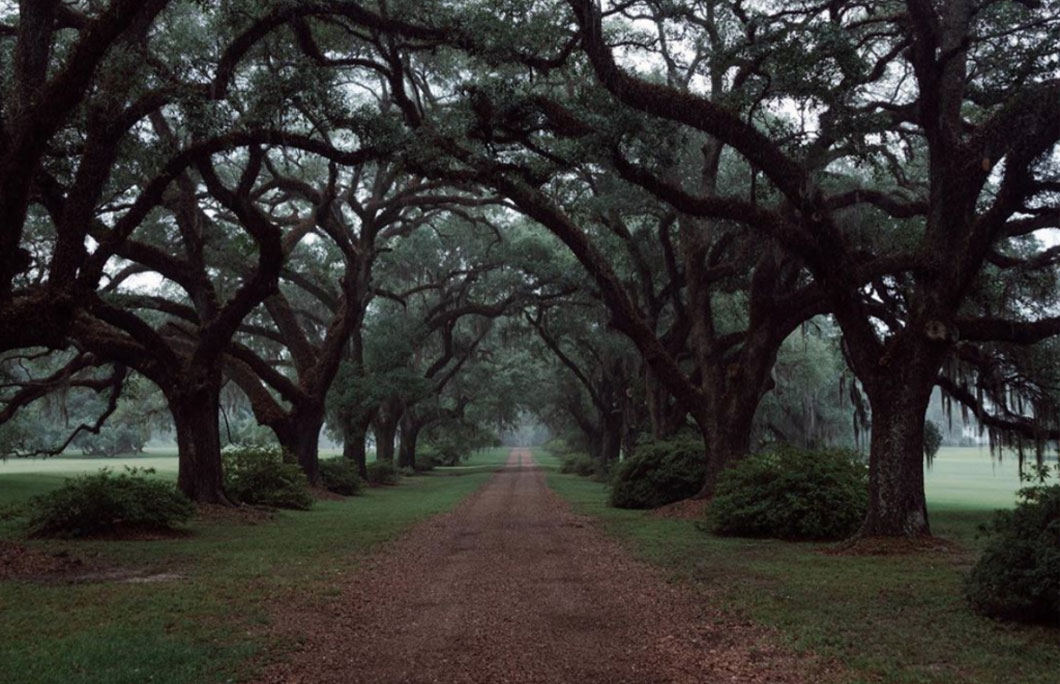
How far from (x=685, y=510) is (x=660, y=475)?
7.08 ft

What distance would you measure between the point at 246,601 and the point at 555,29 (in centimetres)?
866

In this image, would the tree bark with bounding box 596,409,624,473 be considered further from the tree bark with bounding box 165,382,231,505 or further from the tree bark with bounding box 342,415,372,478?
the tree bark with bounding box 165,382,231,505

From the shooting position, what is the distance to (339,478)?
26.4m

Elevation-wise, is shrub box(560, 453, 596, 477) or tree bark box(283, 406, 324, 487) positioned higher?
tree bark box(283, 406, 324, 487)

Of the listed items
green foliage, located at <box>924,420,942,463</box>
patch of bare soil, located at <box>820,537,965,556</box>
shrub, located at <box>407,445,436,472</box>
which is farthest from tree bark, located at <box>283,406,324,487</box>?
shrub, located at <box>407,445,436,472</box>

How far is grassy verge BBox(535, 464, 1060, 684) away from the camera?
221 inches

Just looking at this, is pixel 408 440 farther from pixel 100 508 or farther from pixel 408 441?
pixel 100 508

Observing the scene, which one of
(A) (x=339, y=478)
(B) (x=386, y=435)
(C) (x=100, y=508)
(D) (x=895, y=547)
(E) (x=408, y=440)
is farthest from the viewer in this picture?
(E) (x=408, y=440)

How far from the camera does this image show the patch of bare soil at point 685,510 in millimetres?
16734

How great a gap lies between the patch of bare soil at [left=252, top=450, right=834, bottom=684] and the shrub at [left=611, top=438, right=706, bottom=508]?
8080 mm

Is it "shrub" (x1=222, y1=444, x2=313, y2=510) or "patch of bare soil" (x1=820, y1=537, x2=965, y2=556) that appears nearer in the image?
"patch of bare soil" (x1=820, y1=537, x2=965, y2=556)

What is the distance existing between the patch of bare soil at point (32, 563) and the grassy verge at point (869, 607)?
24.8ft

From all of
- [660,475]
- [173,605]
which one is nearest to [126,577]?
[173,605]

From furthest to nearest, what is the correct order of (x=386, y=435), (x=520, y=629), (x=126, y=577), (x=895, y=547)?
(x=386, y=435) → (x=895, y=547) → (x=126, y=577) → (x=520, y=629)
